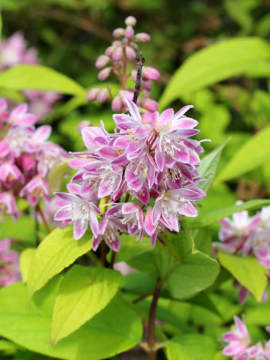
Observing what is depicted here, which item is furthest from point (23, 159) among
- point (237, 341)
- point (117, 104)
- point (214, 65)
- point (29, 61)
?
point (29, 61)

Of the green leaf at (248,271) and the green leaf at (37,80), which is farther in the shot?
the green leaf at (37,80)

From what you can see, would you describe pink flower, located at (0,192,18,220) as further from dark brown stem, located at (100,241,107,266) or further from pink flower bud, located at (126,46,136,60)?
pink flower bud, located at (126,46,136,60)

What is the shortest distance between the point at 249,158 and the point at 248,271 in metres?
0.69

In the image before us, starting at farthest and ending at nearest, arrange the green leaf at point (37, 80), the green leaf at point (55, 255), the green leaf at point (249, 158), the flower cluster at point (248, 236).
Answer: the green leaf at point (37, 80) < the green leaf at point (249, 158) < the flower cluster at point (248, 236) < the green leaf at point (55, 255)

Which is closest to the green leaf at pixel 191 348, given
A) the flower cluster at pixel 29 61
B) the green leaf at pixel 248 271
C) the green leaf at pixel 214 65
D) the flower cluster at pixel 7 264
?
the green leaf at pixel 248 271

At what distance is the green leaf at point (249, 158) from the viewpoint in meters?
1.99

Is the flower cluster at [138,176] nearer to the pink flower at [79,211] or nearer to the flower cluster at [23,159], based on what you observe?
the pink flower at [79,211]

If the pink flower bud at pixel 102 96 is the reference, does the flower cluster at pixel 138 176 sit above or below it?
below

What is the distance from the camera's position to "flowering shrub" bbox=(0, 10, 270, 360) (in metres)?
1.14

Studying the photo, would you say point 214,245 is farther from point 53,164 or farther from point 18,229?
point 18,229

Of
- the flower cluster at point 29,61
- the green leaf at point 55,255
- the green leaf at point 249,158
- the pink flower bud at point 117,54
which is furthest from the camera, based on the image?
the flower cluster at point 29,61

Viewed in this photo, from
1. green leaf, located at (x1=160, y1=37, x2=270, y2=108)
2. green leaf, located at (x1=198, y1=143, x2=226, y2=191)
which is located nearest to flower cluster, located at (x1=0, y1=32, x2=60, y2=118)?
green leaf, located at (x1=160, y1=37, x2=270, y2=108)

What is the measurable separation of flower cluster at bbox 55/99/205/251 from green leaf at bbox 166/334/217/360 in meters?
0.37

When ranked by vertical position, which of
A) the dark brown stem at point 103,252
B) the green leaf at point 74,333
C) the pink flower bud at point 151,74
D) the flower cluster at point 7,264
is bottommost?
the flower cluster at point 7,264
